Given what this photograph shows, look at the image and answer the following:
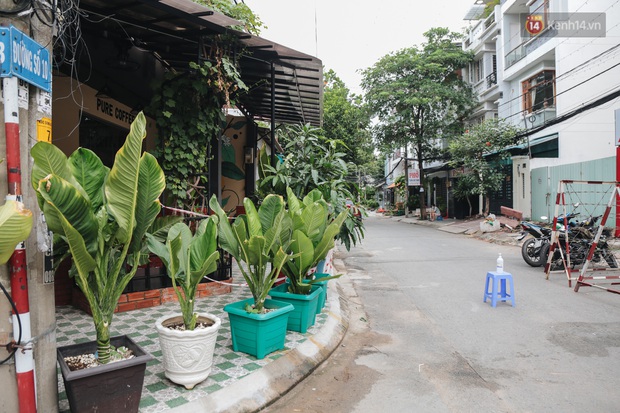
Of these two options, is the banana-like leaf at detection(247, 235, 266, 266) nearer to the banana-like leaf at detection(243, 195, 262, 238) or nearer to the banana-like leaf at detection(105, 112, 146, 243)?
the banana-like leaf at detection(243, 195, 262, 238)

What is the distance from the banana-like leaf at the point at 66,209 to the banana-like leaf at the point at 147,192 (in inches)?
11.9

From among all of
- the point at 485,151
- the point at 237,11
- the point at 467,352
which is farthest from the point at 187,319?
the point at 485,151

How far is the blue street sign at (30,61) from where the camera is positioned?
230 cm

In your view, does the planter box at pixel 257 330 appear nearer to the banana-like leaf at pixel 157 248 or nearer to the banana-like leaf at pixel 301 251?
the banana-like leaf at pixel 301 251

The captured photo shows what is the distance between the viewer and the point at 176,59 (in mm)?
5617

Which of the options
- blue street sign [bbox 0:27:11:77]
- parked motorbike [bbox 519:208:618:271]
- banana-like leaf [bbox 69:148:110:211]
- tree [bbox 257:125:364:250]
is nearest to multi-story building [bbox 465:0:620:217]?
parked motorbike [bbox 519:208:618:271]

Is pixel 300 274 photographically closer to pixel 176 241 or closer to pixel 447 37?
pixel 176 241

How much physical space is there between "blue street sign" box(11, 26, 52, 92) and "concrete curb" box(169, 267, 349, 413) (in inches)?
86.7

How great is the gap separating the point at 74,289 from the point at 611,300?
24.4 feet

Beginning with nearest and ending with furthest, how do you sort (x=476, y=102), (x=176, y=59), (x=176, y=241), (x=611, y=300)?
(x=176, y=241), (x=176, y=59), (x=611, y=300), (x=476, y=102)

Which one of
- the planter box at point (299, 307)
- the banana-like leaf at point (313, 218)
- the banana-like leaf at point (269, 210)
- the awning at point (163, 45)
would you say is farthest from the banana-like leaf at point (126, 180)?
the planter box at point (299, 307)

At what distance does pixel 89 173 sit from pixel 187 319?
1.24 meters

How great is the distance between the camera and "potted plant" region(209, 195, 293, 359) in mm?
3734

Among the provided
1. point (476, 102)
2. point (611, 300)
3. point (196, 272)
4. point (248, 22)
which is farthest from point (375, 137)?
point (196, 272)
